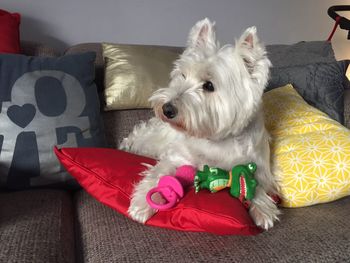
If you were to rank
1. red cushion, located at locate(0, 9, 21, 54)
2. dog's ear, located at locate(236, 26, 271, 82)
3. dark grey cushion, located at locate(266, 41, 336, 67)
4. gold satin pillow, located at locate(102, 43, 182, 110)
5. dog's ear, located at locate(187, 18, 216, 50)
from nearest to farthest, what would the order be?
dog's ear, located at locate(236, 26, 271, 82)
dog's ear, located at locate(187, 18, 216, 50)
red cushion, located at locate(0, 9, 21, 54)
gold satin pillow, located at locate(102, 43, 182, 110)
dark grey cushion, located at locate(266, 41, 336, 67)

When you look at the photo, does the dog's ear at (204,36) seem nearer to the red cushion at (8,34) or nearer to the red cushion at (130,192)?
the red cushion at (130,192)

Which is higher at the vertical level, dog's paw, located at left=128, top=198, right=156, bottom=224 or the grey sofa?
dog's paw, located at left=128, top=198, right=156, bottom=224

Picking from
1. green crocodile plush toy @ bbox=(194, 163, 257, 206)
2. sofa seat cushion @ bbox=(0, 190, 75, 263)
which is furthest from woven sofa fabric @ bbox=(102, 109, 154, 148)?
green crocodile plush toy @ bbox=(194, 163, 257, 206)

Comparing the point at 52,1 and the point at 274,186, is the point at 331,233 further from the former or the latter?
the point at 52,1

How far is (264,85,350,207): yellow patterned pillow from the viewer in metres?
1.35

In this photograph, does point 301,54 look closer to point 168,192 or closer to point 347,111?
point 347,111

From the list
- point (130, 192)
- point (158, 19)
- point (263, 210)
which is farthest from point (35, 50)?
point (263, 210)

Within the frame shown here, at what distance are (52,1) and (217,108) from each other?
1430 mm

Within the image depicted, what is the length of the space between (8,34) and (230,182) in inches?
51.9

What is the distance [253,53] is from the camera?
4.32 feet

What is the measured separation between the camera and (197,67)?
1.39 meters

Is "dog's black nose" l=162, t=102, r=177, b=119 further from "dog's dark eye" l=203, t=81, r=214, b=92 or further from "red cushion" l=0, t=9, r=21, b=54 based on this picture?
"red cushion" l=0, t=9, r=21, b=54

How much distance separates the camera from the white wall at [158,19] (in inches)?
88.0

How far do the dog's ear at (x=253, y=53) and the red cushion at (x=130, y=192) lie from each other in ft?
1.53
